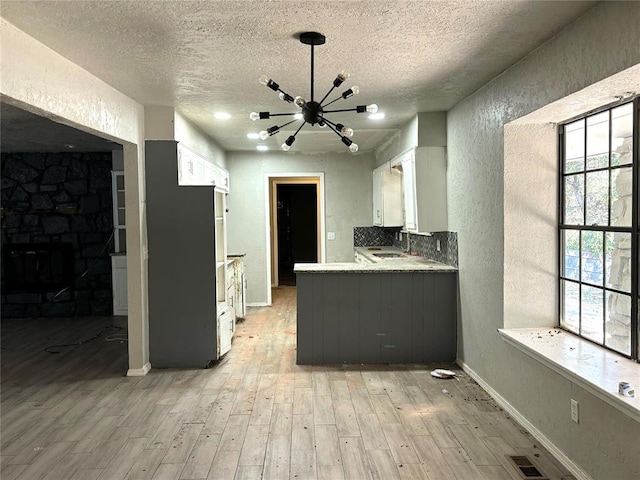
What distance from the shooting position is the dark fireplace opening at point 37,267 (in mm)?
6688

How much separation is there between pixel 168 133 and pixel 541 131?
3124 mm

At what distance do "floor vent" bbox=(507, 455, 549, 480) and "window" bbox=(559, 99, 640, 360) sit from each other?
80 cm

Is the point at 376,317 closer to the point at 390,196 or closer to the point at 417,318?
the point at 417,318

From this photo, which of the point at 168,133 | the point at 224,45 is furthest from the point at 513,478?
the point at 168,133

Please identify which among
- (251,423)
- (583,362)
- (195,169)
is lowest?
Result: (251,423)

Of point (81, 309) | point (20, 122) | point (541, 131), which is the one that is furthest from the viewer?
point (81, 309)

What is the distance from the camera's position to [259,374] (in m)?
4.15

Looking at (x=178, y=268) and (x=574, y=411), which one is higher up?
(x=178, y=268)

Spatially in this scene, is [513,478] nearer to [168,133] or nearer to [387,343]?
[387,343]

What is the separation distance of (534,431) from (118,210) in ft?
19.6

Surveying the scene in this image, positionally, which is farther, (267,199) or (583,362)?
(267,199)

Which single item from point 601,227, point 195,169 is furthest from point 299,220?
point 601,227

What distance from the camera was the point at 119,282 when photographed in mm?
6703

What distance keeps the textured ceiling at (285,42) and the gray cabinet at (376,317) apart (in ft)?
5.47
